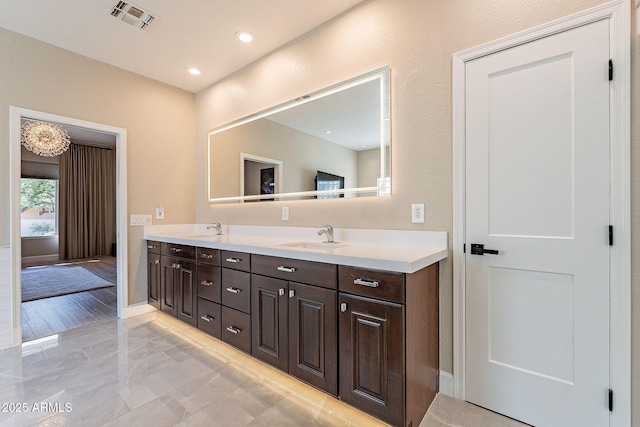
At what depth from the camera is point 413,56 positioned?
1.94 m

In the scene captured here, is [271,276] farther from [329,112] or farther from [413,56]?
[413,56]

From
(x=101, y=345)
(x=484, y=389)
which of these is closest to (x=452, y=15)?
(x=484, y=389)

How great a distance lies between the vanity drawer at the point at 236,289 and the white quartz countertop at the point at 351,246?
0.20 metres

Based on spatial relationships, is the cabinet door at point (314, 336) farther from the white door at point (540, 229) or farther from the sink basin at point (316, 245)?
the white door at point (540, 229)

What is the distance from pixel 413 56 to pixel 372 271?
58.4 inches

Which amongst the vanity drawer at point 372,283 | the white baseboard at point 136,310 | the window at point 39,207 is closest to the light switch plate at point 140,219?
the white baseboard at point 136,310

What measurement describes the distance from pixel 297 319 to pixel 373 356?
520mm

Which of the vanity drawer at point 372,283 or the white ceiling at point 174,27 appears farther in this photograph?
the white ceiling at point 174,27

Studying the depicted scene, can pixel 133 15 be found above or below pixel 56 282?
above

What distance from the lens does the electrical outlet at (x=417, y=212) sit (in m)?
1.91

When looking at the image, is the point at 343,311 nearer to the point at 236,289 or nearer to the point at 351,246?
the point at 351,246

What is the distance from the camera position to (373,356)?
146 cm

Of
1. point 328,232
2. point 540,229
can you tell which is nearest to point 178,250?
point 328,232

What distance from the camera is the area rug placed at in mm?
4137
